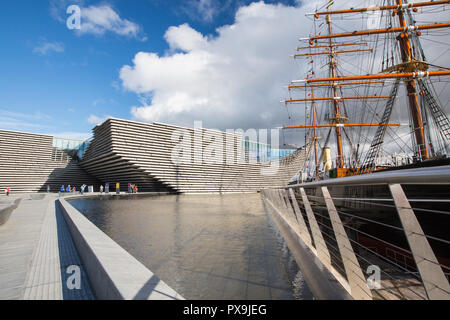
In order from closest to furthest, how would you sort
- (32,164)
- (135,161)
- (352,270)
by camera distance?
(352,270)
(135,161)
(32,164)

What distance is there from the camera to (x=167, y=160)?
143ft

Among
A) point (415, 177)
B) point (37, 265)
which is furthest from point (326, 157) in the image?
point (415, 177)

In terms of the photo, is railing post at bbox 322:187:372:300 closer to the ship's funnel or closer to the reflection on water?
the reflection on water

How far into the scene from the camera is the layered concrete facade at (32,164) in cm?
4521

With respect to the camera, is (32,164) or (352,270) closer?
(352,270)

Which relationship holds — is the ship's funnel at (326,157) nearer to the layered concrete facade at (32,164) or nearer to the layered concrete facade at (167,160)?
the layered concrete facade at (167,160)

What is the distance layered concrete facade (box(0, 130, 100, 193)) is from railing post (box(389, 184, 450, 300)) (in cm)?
5717

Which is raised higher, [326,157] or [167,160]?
[167,160]

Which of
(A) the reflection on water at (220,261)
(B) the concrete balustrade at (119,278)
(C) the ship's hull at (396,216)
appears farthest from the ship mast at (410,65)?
(B) the concrete balustrade at (119,278)

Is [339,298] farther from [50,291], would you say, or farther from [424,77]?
[424,77]

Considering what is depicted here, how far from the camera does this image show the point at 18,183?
45.6m

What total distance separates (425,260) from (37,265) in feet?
12.2

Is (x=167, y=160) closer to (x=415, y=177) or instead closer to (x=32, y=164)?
(x=32, y=164)
